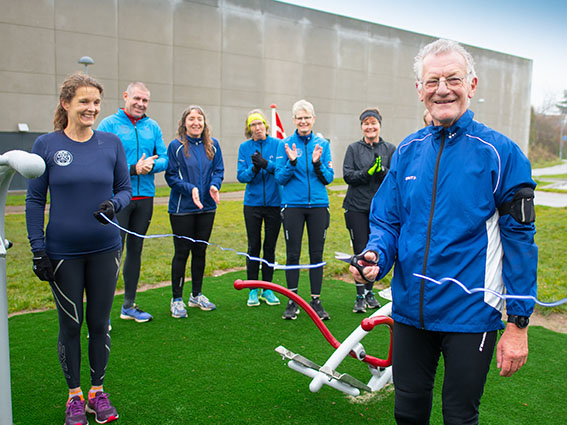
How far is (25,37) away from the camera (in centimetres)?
1606

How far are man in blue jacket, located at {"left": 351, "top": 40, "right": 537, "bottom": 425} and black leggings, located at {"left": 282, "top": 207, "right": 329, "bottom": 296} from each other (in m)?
2.56

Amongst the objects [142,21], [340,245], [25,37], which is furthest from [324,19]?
[340,245]

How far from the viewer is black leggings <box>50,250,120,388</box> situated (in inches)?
100

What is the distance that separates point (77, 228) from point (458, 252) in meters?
1.90

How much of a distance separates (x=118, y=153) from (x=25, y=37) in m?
16.3

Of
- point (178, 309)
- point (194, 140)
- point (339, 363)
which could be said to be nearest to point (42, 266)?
point (339, 363)

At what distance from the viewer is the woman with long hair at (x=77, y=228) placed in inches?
Result: 99.0

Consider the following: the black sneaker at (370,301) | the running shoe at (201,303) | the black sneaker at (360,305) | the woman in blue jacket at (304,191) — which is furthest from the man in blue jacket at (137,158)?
the black sneaker at (370,301)

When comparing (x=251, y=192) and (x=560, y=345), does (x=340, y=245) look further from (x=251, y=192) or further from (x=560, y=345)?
(x=560, y=345)

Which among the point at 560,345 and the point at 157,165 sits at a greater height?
the point at 157,165

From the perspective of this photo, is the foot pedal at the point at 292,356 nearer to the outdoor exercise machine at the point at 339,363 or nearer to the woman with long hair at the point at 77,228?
the outdoor exercise machine at the point at 339,363

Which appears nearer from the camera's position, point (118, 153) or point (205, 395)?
point (118, 153)

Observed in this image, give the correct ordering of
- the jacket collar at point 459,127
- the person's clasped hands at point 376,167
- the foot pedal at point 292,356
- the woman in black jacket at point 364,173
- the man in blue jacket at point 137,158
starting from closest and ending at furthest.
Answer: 1. the jacket collar at point 459,127
2. the foot pedal at point 292,356
3. the man in blue jacket at point 137,158
4. the person's clasped hands at point 376,167
5. the woman in black jacket at point 364,173

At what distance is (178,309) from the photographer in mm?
4465
